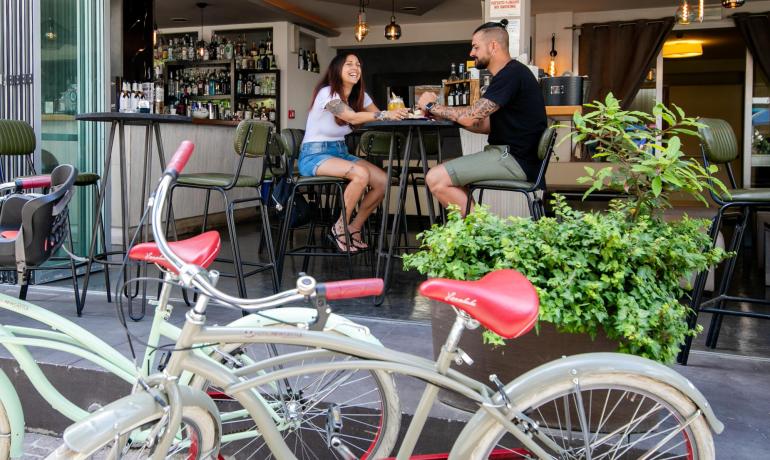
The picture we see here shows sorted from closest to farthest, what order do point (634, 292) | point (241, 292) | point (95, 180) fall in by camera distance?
point (634, 292) → point (241, 292) → point (95, 180)

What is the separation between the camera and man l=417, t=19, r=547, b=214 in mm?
3672

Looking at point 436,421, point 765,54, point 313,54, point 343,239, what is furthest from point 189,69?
point 436,421

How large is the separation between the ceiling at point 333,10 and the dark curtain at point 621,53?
26cm

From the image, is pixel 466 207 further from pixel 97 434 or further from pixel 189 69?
pixel 189 69

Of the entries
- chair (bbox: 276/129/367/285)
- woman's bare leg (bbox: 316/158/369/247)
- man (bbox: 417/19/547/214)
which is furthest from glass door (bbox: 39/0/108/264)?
man (bbox: 417/19/547/214)

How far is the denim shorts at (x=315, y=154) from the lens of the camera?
443cm

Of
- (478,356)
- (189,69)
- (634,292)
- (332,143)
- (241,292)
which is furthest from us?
(189,69)

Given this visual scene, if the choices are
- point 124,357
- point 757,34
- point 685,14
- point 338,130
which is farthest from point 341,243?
point 757,34

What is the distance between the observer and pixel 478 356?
2.12m

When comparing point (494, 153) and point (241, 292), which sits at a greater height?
point (494, 153)

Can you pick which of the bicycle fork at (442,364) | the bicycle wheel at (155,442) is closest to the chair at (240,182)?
the bicycle wheel at (155,442)

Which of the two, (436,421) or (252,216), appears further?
(252,216)

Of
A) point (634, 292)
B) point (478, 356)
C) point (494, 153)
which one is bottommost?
point (478, 356)

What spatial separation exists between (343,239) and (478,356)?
2721mm
